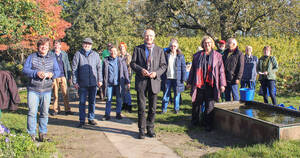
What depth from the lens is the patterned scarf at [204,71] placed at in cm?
571

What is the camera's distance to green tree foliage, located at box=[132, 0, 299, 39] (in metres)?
14.2

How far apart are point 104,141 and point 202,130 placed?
2.14 metres

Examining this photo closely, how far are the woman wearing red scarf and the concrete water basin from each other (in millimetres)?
215

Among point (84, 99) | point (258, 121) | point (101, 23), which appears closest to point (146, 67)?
point (84, 99)

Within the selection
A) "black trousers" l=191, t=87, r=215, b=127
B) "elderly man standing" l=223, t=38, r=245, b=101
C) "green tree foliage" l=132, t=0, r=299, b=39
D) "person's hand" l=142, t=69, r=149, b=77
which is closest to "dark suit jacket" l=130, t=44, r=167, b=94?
"person's hand" l=142, t=69, r=149, b=77

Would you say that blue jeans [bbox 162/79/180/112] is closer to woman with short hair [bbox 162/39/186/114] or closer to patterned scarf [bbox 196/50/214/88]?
woman with short hair [bbox 162/39/186/114]

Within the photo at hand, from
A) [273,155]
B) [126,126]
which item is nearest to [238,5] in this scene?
[126,126]

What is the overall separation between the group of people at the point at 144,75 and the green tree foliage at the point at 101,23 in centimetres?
1012

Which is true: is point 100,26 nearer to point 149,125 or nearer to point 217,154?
point 149,125

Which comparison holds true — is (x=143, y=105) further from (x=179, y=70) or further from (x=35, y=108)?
(x=179, y=70)

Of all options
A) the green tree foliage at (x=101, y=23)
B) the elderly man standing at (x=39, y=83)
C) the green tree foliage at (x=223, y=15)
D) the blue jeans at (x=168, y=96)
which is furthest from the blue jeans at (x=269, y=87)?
the green tree foliage at (x=101, y=23)

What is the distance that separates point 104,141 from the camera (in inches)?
198

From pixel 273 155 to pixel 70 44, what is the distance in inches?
665

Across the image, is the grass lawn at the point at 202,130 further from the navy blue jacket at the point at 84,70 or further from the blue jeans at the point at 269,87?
the navy blue jacket at the point at 84,70
